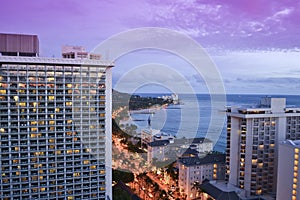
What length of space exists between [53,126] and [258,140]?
359 centimetres

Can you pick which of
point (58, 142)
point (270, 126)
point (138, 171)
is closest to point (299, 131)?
point (270, 126)

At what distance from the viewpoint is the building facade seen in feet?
13.0

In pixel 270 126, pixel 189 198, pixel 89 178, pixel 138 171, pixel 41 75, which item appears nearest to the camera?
pixel 41 75

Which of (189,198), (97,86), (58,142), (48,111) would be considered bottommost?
(189,198)

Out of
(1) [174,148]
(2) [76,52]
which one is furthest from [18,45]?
(1) [174,148]

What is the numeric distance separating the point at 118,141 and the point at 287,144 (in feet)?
17.7

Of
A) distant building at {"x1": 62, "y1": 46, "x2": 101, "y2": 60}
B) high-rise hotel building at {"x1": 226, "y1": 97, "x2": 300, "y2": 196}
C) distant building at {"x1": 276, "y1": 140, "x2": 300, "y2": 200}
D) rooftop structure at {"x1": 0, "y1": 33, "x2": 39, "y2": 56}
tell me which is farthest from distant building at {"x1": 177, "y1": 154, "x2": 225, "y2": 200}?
rooftop structure at {"x1": 0, "y1": 33, "x2": 39, "y2": 56}

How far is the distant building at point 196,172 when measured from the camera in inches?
222

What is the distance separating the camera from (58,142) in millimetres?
4141

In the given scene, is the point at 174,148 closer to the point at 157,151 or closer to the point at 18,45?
the point at 157,151

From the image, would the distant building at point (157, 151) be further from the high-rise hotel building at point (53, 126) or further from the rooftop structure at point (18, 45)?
the rooftop structure at point (18, 45)

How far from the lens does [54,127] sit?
4.10 metres

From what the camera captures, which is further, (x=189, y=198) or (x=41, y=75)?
(x=189, y=198)

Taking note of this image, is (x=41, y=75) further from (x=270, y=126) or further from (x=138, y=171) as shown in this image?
(x=270, y=126)
